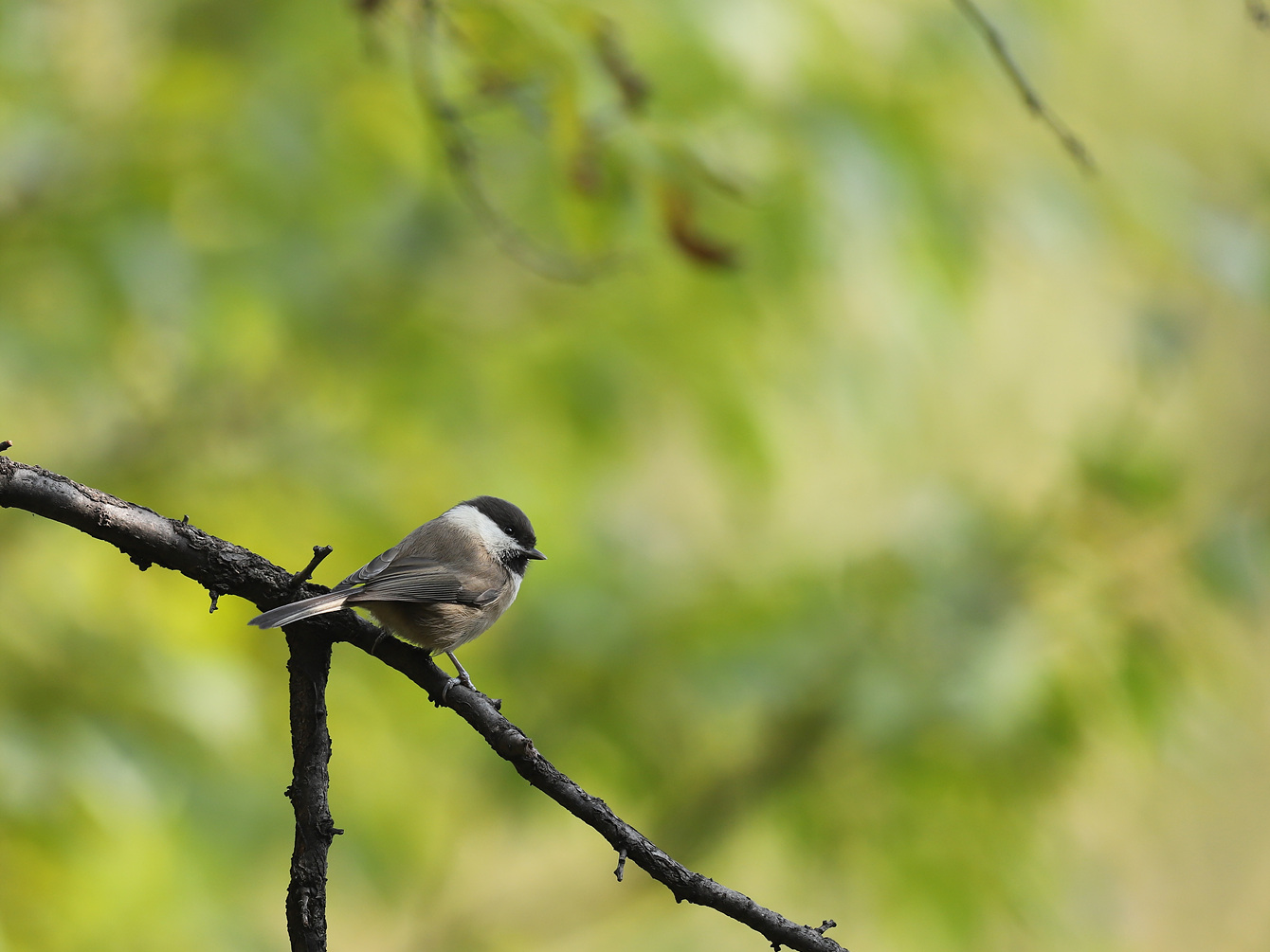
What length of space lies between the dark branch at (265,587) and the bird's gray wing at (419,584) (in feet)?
1.53

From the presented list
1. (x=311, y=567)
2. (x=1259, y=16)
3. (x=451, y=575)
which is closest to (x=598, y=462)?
(x=451, y=575)

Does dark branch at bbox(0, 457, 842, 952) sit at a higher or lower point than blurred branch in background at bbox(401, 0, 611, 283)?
lower

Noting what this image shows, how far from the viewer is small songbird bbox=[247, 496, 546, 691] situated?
1.64 meters

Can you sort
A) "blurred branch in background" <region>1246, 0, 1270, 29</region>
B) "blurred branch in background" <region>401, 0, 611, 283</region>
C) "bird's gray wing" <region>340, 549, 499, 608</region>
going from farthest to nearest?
1. "blurred branch in background" <region>401, 0, 611, 283</region>
2. "bird's gray wing" <region>340, 549, 499, 608</region>
3. "blurred branch in background" <region>1246, 0, 1270, 29</region>

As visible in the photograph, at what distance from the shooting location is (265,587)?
991mm

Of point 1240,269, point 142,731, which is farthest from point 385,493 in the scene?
point 1240,269

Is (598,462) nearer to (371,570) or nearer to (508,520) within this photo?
(508,520)

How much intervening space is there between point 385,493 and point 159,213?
3.09ft

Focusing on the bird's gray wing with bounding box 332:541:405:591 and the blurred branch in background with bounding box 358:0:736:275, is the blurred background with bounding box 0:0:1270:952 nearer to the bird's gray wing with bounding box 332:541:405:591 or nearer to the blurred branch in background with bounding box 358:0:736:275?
the blurred branch in background with bounding box 358:0:736:275

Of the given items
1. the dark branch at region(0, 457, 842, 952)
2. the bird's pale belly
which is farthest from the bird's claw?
the bird's pale belly

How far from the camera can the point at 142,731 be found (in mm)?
2586

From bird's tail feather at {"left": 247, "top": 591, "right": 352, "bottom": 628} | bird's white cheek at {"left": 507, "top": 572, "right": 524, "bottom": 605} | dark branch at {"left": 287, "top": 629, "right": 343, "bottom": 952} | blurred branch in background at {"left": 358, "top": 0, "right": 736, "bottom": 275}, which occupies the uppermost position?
blurred branch in background at {"left": 358, "top": 0, "right": 736, "bottom": 275}

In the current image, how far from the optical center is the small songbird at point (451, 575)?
1641 mm

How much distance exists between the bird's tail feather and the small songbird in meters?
0.31
